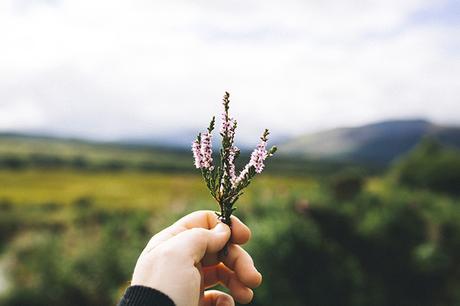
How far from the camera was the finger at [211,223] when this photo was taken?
131 inches

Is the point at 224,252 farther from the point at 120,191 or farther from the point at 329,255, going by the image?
the point at 120,191

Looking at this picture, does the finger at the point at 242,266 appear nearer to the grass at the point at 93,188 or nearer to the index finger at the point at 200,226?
the index finger at the point at 200,226

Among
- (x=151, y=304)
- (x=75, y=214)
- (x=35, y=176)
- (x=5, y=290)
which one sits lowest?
(x=35, y=176)

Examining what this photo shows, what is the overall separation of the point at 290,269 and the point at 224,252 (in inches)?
517

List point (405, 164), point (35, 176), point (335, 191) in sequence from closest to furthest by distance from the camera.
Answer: point (335, 191) < point (405, 164) < point (35, 176)

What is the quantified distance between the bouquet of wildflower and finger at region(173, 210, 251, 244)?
6 cm

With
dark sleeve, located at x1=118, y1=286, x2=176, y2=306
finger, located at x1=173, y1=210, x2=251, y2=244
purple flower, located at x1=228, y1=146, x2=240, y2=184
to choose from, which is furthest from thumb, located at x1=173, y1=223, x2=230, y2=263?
purple flower, located at x1=228, y1=146, x2=240, y2=184

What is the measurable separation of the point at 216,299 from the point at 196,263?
0.50 metres

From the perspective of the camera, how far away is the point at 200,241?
3.02m

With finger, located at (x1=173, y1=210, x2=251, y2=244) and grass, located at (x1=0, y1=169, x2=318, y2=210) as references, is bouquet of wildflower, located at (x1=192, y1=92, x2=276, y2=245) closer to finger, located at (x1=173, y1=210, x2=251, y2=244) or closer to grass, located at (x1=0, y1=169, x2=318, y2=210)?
finger, located at (x1=173, y1=210, x2=251, y2=244)

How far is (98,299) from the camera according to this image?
20156 millimetres

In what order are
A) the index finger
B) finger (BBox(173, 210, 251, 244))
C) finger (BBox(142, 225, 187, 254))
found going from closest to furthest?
1. finger (BBox(142, 225, 187, 254))
2. the index finger
3. finger (BBox(173, 210, 251, 244))

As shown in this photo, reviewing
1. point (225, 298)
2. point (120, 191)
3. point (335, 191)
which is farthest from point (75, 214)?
point (225, 298)

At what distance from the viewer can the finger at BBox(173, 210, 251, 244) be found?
333cm
